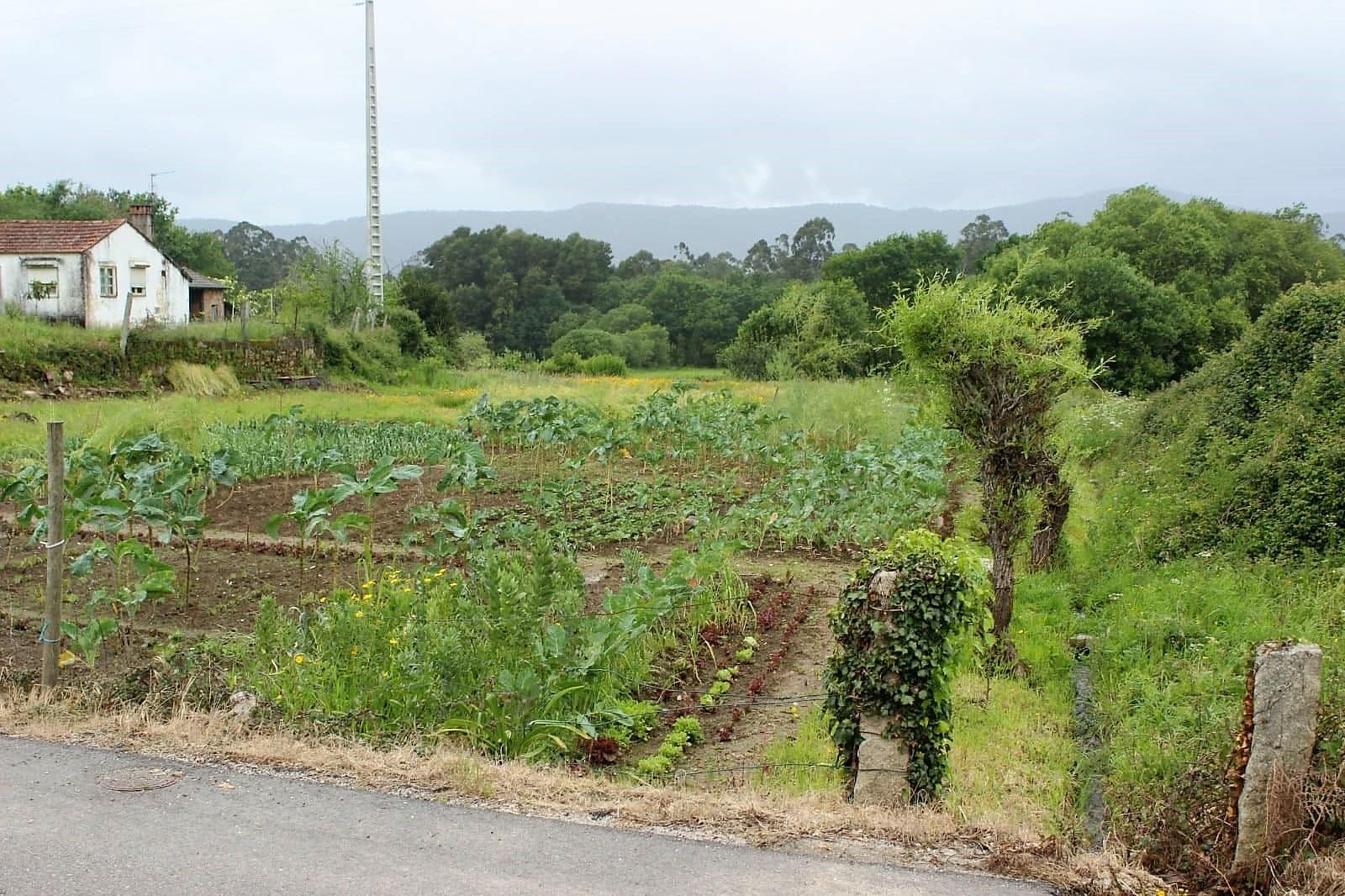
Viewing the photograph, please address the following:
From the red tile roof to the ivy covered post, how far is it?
110 feet

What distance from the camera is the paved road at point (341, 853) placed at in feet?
12.7

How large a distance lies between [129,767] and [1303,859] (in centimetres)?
482

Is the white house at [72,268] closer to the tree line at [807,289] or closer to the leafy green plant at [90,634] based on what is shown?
the tree line at [807,289]

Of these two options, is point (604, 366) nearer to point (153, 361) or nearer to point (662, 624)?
point (153, 361)

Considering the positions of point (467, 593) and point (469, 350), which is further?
point (469, 350)

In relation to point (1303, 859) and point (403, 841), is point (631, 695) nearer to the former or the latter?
point (403, 841)

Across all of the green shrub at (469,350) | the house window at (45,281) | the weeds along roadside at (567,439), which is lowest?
the weeds along roadside at (567,439)

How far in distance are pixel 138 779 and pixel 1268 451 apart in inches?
394

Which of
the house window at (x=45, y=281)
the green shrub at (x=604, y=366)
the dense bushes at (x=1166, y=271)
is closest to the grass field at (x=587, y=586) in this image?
the house window at (x=45, y=281)

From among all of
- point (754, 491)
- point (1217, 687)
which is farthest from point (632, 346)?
point (1217, 687)

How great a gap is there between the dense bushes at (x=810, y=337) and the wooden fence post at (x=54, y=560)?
31.6m

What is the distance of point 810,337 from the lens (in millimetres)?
41875

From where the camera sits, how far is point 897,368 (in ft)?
28.8

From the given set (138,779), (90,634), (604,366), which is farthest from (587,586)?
(604,366)
